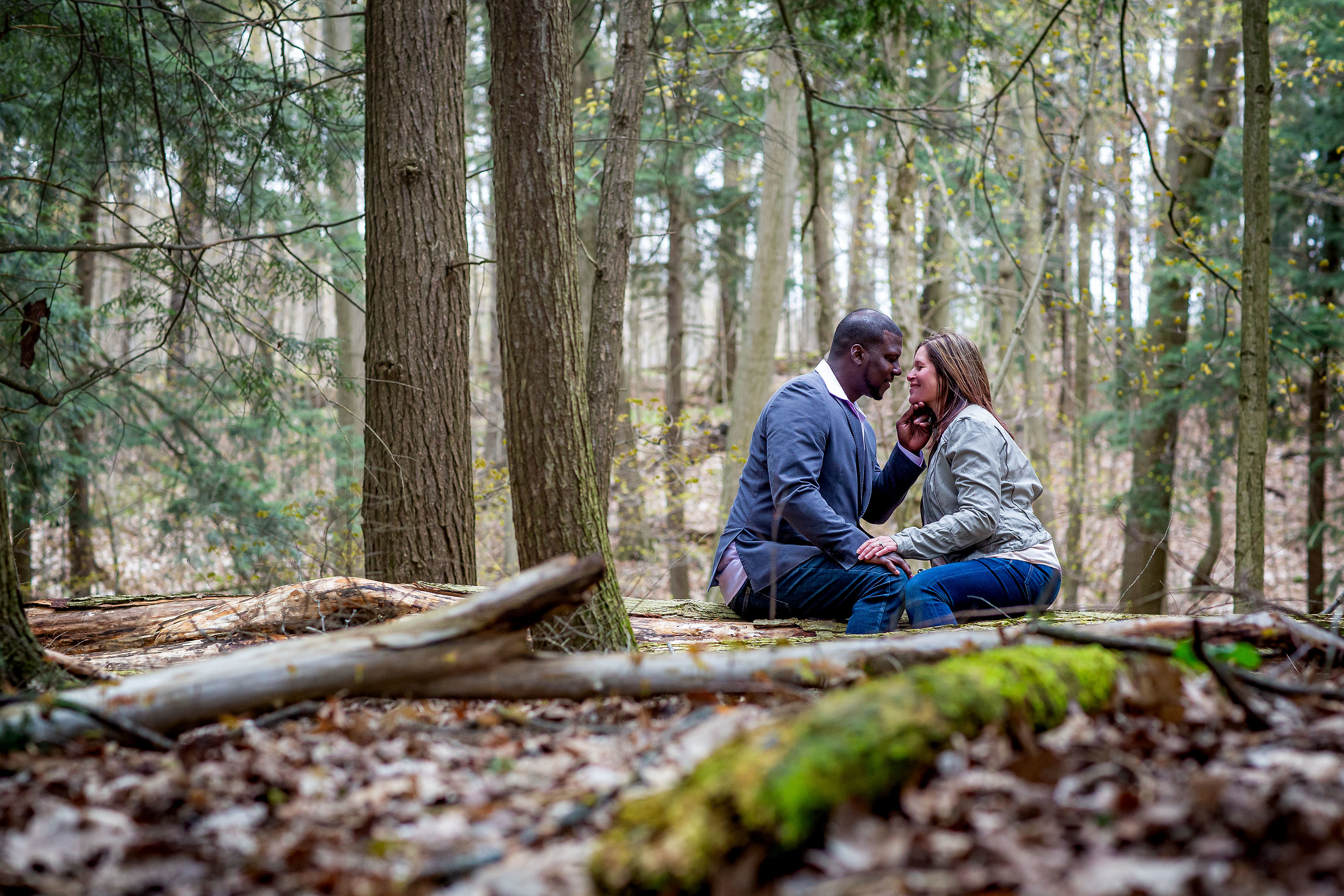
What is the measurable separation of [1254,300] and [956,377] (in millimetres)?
2352

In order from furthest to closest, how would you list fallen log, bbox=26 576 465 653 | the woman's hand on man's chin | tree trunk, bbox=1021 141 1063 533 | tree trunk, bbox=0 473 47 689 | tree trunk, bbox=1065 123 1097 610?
1. tree trunk, bbox=1021 141 1063 533
2. tree trunk, bbox=1065 123 1097 610
3. the woman's hand on man's chin
4. fallen log, bbox=26 576 465 653
5. tree trunk, bbox=0 473 47 689

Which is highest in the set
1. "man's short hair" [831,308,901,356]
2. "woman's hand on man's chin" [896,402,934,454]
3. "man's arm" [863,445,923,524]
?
"man's short hair" [831,308,901,356]

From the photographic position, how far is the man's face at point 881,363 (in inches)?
202

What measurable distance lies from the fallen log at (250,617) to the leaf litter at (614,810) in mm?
1478

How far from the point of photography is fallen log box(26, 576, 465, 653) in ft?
13.8

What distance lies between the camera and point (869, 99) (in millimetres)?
8875

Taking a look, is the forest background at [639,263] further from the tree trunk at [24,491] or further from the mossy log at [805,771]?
the mossy log at [805,771]

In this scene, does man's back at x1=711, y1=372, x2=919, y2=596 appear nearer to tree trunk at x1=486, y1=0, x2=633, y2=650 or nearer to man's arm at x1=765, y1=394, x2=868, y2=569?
man's arm at x1=765, y1=394, x2=868, y2=569

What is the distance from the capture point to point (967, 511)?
15.0 feet

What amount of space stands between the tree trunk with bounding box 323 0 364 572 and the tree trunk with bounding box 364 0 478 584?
2.67 metres

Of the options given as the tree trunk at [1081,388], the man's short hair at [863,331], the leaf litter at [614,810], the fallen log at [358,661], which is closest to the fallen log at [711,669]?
the fallen log at [358,661]

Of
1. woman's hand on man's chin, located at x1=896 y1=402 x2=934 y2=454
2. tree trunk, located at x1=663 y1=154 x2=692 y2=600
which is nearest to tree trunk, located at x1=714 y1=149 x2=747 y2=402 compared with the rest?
tree trunk, located at x1=663 y1=154 x2=692 y2=600

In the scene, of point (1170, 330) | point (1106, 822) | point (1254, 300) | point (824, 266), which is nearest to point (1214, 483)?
point (1170, 330)

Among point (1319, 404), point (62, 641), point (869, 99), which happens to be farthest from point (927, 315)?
point (62, 641)
